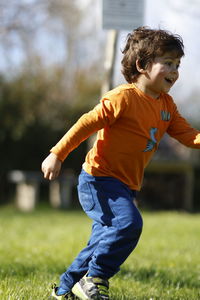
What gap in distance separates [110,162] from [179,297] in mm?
979

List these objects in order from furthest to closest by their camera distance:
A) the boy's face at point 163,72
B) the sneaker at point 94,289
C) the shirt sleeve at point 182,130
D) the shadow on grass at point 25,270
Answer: the shadow on grass at point 25,270 → the shirt sleeve at point 182,130 → the boy's face at point 163,72 → the sneaker at point 94,289

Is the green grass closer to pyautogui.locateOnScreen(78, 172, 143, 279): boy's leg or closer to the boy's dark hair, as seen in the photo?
pyautogui.locateOnScreen(78, 172, 143, 279): boy's leg

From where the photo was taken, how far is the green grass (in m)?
3.20

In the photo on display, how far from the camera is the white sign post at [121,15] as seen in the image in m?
5.16

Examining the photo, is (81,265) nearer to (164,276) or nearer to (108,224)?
(108,224)

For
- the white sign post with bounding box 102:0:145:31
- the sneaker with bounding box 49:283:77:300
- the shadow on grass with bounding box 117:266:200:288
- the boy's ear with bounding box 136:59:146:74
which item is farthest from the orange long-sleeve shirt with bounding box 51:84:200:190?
the white sign post with bounding box 102:0:145:31

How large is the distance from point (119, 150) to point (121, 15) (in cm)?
271

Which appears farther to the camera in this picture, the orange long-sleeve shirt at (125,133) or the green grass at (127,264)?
the green grass at (127,264)

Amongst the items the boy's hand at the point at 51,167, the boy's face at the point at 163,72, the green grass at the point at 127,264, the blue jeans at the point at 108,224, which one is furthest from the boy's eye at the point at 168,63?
the green grass at the point at 127,264

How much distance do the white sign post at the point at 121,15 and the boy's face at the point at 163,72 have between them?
2326mm

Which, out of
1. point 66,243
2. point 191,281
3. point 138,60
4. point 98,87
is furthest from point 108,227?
point 98,87

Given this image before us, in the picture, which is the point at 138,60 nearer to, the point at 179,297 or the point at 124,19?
the point at 179,297

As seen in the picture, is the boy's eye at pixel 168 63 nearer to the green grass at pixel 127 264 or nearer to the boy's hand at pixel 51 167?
the boy's hand at pixel 51 167

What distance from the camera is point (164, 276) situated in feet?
13.7
